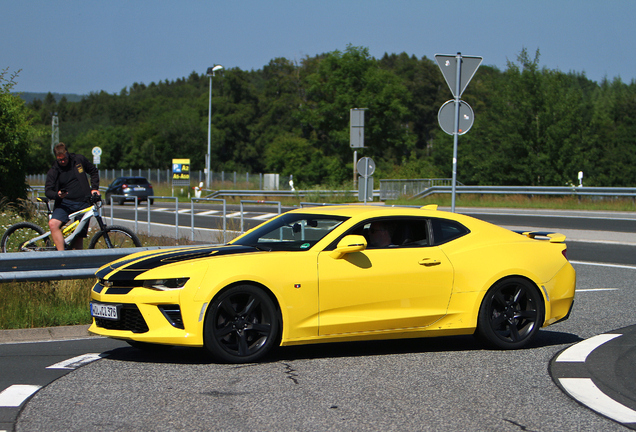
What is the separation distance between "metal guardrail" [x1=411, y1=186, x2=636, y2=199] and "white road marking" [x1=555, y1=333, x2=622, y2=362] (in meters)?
24.5

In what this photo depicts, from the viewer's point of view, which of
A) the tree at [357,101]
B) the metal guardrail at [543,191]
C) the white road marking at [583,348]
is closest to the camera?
the white road marking at [583,348]

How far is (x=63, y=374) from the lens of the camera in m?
5.67

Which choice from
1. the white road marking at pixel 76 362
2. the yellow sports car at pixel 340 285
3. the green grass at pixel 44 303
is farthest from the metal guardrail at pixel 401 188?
the white road marking at pixel 76 362

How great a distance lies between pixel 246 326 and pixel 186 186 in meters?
45.9

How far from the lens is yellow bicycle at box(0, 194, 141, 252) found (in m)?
9.99

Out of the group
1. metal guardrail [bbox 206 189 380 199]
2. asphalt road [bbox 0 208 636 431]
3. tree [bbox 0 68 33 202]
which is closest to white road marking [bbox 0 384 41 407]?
asphalt road [bbox 0 208 636 431]

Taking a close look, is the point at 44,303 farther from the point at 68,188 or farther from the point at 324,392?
the point at 324,392

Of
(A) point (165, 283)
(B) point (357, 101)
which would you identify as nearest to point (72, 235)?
(A) point (165, 283)

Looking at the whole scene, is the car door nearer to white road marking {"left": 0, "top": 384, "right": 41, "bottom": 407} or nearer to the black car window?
the black car window

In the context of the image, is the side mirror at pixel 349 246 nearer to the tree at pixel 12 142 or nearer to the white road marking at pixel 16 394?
the white road marking at pixel 16 394

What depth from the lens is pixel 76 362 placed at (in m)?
6.10

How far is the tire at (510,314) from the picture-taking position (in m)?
6.60

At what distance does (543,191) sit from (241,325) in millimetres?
29433

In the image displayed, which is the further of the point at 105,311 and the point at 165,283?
the point at 105,311
